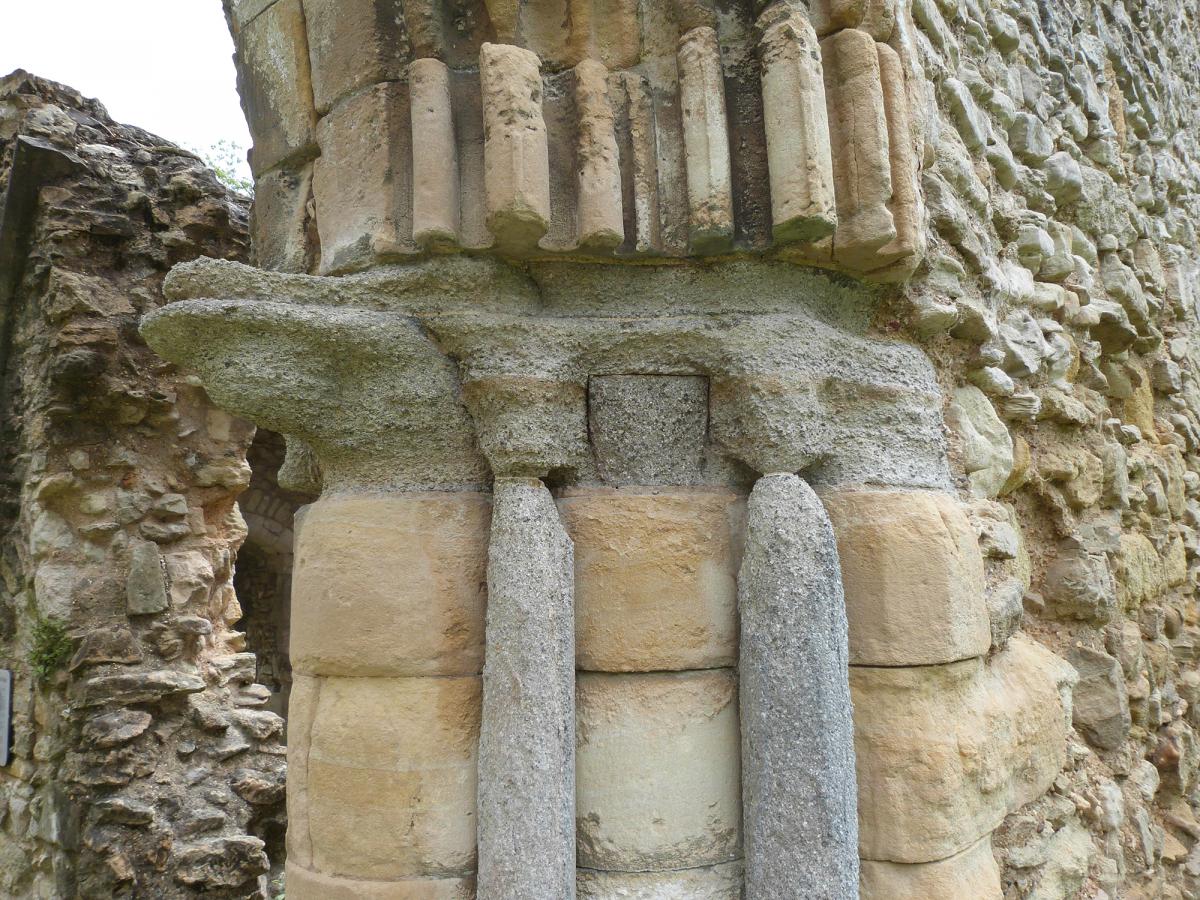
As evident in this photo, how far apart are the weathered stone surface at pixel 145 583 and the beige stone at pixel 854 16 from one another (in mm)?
3847

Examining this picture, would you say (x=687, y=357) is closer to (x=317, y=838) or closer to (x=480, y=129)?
(x=480, y=129)

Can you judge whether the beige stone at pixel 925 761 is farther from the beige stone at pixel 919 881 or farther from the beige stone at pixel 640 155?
the beige stone at pixel 640 155

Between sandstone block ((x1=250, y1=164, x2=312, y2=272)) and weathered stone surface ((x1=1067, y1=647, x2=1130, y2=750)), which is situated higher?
sandstone block ((x1=250, y1=164, x2=312, y2=272))

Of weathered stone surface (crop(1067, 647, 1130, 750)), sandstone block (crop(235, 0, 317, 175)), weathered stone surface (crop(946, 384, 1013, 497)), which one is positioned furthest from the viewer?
weathered stone surface (crop(1067, 647, 1130, 750))

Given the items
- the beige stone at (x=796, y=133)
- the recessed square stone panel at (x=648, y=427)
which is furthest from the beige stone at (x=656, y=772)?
the beige stone at (x=796, y=133)

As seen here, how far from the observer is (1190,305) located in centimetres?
384

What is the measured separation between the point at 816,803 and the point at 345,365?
1.05m

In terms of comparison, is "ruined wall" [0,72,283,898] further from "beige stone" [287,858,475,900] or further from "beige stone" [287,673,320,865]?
"beige stone" [287,858,475,900]

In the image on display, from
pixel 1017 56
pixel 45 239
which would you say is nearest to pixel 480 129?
pixel 1017 56

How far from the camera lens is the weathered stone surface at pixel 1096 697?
90.6 inches

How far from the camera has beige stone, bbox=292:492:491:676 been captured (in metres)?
1.43

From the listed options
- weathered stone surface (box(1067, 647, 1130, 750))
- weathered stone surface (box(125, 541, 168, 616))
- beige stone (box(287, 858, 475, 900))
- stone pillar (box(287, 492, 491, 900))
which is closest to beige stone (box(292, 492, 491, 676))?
stone pillar (box(287, 492, 491, 900))

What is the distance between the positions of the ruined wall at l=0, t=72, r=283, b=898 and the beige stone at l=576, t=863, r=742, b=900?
3.01m

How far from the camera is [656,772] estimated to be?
4.74 feet
